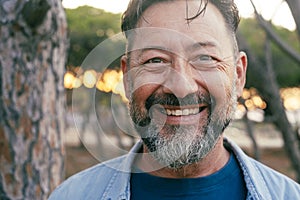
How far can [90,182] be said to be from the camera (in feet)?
7.06

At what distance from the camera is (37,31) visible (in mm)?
2781

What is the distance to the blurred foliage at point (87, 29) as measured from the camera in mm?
9367

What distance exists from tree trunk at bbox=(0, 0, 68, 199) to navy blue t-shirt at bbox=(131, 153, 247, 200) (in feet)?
2.94

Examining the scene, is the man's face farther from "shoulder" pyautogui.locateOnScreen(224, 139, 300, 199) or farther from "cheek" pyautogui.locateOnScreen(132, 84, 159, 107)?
"shoulder" pyautogui.locateOnScreen(224, 139, 300, 199)

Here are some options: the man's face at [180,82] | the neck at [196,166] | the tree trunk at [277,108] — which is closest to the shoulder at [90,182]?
the neck at [196,166]

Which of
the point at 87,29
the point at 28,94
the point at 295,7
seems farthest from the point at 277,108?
the point at 87,29

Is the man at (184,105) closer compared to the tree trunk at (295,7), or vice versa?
the man at (184,105)

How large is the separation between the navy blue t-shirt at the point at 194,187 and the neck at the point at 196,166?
2 cm

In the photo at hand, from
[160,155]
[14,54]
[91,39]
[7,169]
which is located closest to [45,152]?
[7,169]

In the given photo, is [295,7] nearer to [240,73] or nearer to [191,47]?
[240,73]

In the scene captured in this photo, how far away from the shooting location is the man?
191 centimetres

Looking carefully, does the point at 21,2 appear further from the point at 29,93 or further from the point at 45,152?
the point at 45,152

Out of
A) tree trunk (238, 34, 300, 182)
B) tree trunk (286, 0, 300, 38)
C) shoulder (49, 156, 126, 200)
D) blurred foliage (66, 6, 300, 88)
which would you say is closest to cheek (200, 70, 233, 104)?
shoulder (49, 156, 126, 200)

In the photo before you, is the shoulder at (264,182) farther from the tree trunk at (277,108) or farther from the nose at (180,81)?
the tree trunk at (277,108)
